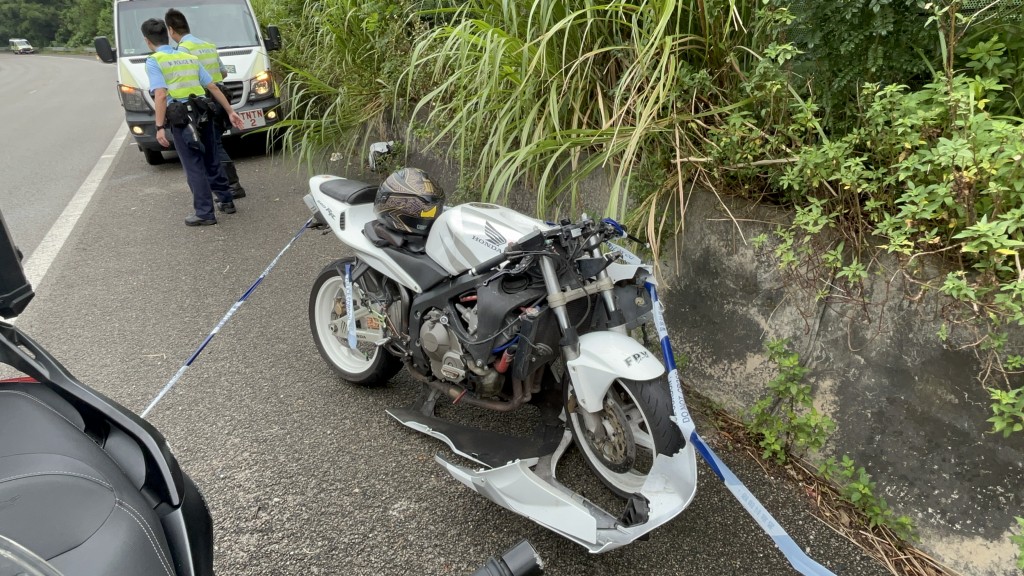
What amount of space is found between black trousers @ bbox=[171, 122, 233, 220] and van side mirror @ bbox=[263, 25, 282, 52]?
2488mm

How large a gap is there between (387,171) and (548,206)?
8.93ft

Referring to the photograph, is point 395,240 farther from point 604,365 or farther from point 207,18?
point 207,18

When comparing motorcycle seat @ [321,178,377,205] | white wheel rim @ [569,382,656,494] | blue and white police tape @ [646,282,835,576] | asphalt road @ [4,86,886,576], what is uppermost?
motorcycle seat @ [321,178,377,205]

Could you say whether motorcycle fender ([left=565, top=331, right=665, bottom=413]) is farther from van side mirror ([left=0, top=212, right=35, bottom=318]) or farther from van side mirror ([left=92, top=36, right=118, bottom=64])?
van side mirror ([left=92, top=36, right=118, bottom=64])

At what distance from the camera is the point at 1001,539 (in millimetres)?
1883

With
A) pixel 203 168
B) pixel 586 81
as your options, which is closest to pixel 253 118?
pixel 203 168

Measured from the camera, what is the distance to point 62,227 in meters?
5.90

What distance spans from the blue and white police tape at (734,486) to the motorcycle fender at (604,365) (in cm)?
8

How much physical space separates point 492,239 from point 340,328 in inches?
51.3

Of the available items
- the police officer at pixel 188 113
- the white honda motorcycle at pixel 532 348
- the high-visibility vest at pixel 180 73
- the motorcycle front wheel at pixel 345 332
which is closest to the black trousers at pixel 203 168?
the police officer at pixel 188 113

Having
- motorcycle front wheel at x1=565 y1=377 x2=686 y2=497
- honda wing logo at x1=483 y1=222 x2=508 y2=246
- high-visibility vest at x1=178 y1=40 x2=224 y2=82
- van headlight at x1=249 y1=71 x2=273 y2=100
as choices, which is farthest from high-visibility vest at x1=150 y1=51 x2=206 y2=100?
motorcycle front wheel at x1=565 y1=377 x2=686 y2=497

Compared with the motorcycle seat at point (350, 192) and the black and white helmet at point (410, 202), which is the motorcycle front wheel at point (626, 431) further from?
the motorcycle seat at point (350, 192)

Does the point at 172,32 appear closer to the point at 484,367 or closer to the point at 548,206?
the point at 548,206

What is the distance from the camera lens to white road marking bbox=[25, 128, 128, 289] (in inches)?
192
